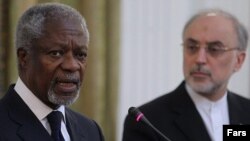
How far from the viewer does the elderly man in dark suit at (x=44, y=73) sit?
2.26 meters

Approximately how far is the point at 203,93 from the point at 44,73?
54.7 inches

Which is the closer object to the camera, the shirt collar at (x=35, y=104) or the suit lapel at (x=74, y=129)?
the shirt collar at (x=35, y=104)

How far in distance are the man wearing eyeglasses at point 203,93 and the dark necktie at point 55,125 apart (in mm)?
990

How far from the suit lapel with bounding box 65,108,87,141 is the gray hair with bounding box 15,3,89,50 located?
0.34 meters

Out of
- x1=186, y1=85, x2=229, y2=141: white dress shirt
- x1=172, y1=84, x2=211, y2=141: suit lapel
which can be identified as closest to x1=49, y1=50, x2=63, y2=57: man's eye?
x1=172, y1=84, x2=211, y2=141: suit lapel

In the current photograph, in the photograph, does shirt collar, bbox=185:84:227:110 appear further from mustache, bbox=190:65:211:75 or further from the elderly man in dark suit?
the elderly man in dark suit

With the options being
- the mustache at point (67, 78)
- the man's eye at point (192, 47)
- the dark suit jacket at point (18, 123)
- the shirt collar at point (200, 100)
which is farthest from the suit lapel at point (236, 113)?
the mustache at point (67, 78)

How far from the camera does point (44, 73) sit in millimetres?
2270

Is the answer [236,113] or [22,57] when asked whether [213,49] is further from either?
[22,57]

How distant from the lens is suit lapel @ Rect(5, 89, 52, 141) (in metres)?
2.26

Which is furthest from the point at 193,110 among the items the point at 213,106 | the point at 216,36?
the point at 216,36

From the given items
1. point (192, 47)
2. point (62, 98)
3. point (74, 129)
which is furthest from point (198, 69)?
point (62, 98)

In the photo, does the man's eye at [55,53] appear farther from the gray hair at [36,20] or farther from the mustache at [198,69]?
the mustache at [198,69]

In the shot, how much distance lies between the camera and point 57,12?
2.33 metres
